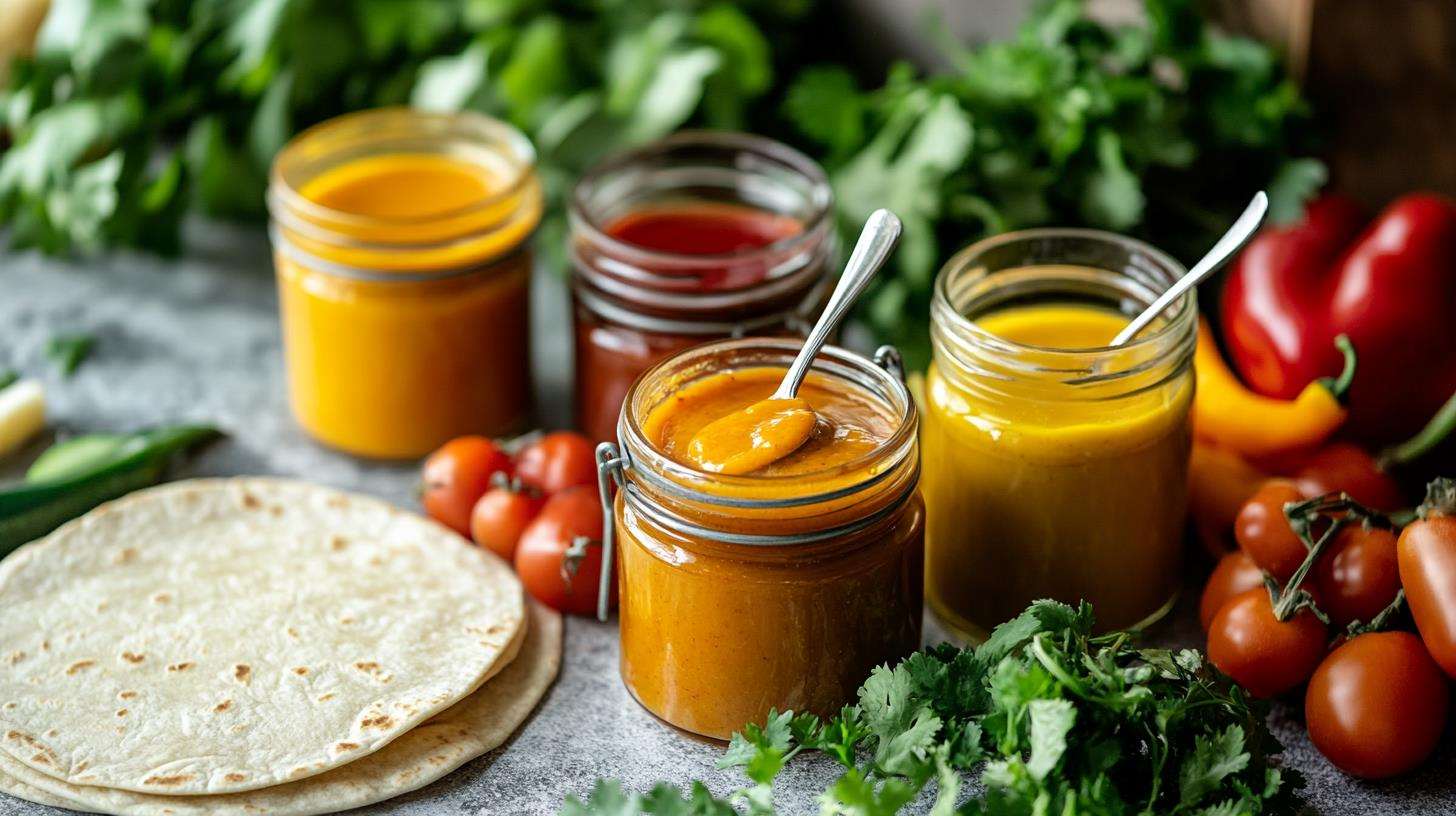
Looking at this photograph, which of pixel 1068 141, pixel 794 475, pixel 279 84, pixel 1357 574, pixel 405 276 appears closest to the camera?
pixel 794 475

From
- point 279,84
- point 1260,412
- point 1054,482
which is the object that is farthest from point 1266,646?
point 279,84

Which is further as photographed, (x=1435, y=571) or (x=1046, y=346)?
(x=1046, y=346)

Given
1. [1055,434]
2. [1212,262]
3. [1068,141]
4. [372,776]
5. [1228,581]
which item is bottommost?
[372,776]

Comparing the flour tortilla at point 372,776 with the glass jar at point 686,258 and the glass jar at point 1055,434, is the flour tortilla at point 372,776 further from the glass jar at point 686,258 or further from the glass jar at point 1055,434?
the glass jar at point 1055,434

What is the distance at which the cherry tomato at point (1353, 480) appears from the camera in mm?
2619

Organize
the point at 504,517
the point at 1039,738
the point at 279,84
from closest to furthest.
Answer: the point at 1039,738 < the point at 504,517 < the point at 279,84

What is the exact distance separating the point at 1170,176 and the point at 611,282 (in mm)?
1203

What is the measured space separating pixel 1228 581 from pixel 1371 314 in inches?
28.7

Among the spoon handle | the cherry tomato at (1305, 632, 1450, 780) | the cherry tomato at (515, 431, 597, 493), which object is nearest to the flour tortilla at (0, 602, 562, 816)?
the cherry tomato at (515, 431, 597, 493)

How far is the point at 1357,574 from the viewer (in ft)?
7.59

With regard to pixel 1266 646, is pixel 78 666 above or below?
below

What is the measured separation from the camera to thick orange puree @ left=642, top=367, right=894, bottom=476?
2184mm

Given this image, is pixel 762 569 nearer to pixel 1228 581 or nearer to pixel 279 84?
pixel 1228 581

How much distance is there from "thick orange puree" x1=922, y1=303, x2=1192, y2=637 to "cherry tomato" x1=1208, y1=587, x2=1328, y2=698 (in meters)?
0.19
